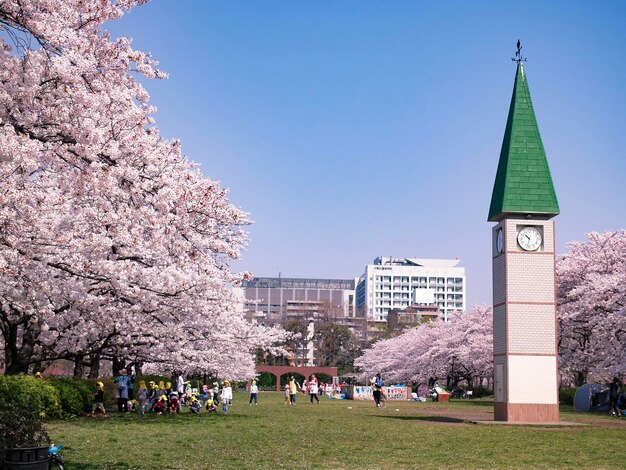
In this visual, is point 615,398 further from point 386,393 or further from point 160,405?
point 386,393

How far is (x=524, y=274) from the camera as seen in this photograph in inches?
1196

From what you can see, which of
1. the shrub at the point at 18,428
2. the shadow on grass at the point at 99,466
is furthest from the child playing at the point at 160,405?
the shrub at the point at 18,428

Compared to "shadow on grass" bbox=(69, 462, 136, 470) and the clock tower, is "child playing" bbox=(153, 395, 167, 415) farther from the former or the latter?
"shadow on grass" bbox=(69, 462, 136, 470)

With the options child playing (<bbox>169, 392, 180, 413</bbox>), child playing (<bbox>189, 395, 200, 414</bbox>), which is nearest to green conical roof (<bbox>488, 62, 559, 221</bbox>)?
child playing (<bbox>189, 395, 200, 414</bbox>)

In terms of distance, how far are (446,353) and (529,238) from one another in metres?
43.4

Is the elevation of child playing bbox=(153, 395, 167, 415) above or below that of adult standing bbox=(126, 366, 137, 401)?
below

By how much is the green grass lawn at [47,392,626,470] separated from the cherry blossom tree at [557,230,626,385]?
17640mm

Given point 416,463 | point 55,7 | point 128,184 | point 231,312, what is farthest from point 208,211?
point 231,312

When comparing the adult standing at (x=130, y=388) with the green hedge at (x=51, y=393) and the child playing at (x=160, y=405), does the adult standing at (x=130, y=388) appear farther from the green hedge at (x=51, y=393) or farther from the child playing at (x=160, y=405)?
the green hedge at (x=51, y=393)

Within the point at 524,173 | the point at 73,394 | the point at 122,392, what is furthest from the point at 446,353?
the point at 73,394

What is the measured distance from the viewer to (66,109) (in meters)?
13.8

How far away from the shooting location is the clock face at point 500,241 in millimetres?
31016

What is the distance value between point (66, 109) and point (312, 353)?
153405 mm

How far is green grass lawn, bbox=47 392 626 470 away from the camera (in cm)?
1515
